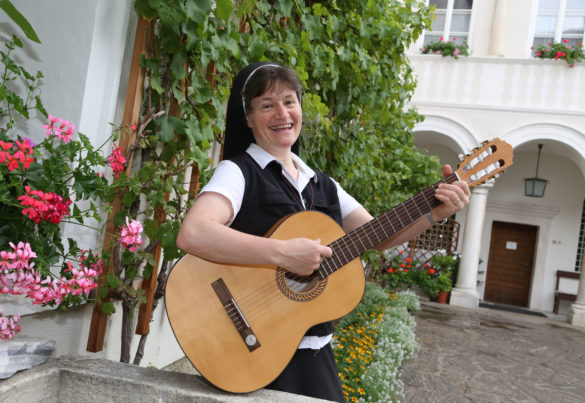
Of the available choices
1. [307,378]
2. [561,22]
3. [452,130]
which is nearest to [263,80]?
[307,378]

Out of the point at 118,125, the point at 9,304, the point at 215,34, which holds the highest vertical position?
the point at 215,34

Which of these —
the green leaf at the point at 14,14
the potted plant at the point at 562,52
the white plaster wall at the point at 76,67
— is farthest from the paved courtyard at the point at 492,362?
the potted plant at the point at 562,52

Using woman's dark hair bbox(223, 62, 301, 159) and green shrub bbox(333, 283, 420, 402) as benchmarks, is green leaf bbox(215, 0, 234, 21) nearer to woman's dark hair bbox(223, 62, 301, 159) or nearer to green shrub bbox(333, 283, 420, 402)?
woman's dark hair bbox(223, 62, 301, 159)

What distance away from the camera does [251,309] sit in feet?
4.47

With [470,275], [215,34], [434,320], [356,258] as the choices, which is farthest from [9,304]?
[470,275]

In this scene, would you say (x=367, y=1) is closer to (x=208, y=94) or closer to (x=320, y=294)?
(x=208, y=94)

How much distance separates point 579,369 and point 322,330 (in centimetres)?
550

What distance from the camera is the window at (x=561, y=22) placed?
432 inches

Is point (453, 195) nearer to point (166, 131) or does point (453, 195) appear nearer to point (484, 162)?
point (484, 162)

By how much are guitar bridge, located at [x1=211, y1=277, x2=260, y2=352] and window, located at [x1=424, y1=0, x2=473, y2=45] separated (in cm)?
1155

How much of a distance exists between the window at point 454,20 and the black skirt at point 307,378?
37.6 ft

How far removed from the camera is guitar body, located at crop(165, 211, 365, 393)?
1294 millimetres

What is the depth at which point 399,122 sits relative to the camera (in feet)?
19.4

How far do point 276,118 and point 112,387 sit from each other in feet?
2.90
